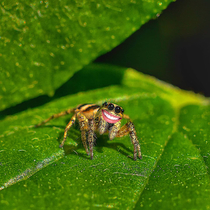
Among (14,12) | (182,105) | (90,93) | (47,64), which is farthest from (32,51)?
(182,105)

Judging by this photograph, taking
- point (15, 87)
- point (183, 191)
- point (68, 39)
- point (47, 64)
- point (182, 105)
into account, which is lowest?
point (182, 105)

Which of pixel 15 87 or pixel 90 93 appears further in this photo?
pixel 90 93

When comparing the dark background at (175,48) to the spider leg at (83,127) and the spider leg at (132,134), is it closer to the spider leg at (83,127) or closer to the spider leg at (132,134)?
the spider leg at (83,127)

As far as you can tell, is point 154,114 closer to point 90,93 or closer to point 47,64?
point 90,93

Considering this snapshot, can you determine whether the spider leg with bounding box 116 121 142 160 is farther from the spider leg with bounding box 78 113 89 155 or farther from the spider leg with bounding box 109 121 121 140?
the spider leg with bounding box 78 113 89 155

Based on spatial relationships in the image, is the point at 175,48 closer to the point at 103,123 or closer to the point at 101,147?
the point at 103,123

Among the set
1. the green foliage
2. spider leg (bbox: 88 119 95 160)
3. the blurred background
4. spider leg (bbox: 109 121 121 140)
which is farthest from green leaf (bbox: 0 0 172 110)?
the blurred background
